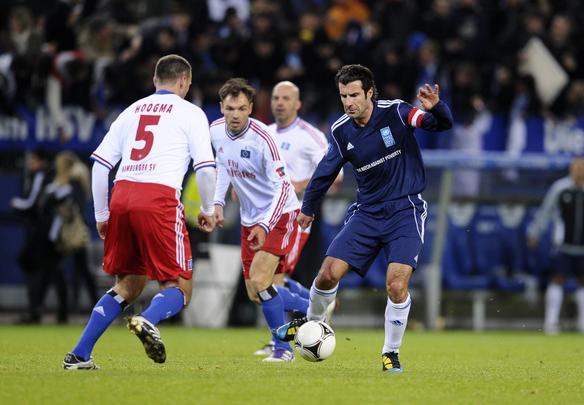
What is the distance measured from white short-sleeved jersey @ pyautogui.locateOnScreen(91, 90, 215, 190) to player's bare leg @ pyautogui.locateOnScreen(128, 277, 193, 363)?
29.7 inches

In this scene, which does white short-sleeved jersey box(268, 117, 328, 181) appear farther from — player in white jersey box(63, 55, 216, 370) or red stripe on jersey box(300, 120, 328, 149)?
player in white jersey box(63, 55, 216, 370)

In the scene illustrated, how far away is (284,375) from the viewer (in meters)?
9.02

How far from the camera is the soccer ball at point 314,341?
376 inches

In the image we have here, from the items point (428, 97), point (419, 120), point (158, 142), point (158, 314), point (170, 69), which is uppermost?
point (170, 69)

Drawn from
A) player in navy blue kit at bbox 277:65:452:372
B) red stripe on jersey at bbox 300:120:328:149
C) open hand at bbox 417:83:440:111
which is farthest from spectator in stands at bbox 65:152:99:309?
open hand at bbox 417:83:440:111

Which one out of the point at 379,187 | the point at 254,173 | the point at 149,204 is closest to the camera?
the point at 149,204

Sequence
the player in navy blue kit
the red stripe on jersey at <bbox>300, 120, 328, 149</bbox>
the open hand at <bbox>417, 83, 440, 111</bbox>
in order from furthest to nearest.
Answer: the red stripe on jersey at <bbox>300, 120, 328, 149</bbox> < the player in navy blue kit < the open hand at <bbox>417, 83, 440, 111</bbox>

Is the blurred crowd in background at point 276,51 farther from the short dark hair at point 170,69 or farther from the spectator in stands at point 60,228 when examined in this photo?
the short dark hair at point 170,69

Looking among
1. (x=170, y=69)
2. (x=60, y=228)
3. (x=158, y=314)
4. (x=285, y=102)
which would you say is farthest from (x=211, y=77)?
(x=158, y=314)

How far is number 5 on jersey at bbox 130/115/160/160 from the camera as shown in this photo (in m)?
8.98

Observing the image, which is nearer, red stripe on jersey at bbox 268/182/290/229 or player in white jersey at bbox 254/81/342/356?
red stripe on jersey at bbox 268/182/290/229

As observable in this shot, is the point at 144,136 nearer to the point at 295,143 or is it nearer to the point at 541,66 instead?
the point at 295,143

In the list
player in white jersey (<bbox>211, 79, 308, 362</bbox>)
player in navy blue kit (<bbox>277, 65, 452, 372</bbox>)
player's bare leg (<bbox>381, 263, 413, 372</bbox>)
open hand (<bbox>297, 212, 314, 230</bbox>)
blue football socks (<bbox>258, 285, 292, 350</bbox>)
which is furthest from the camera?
blue football socks (<bbox>258, 285, 292, 350</bbox>)

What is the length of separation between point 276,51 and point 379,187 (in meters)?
9.78
